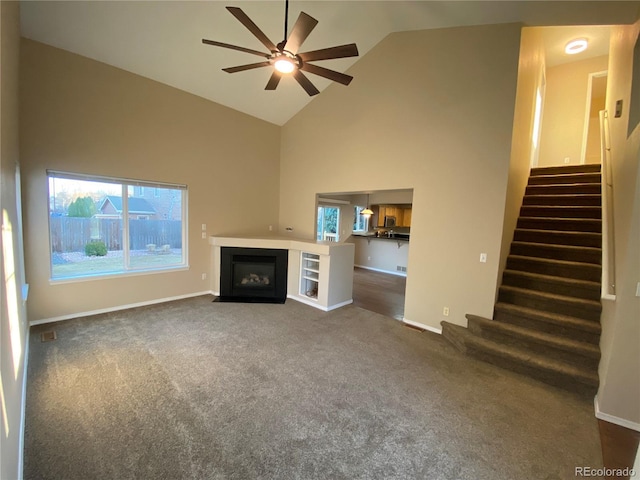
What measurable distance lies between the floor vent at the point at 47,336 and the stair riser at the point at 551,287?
5.74 metres

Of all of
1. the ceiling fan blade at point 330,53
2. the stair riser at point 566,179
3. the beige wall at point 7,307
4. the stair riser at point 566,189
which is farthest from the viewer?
the stair riser at point 566,179

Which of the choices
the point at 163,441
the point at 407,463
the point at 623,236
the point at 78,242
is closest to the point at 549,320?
the point at 623,236

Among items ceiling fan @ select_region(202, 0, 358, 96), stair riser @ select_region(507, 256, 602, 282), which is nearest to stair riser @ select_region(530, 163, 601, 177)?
stair riser @ select_region(507, 256, 602, 282)

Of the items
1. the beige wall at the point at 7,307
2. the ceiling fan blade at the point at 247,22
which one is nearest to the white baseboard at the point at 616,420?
the beige wall at the point at 7,307

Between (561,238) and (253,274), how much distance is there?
4951 millimetres

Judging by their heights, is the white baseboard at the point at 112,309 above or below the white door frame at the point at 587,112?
below

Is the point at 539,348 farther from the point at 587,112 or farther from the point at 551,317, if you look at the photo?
the point at 587,112

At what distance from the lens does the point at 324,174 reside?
5281 millimetres

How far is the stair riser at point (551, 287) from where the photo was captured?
3223 millimetres

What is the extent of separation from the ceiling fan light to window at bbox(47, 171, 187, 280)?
9.95 ft

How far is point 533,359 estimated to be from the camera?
9.46ft

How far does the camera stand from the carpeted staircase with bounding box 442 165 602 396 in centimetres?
283

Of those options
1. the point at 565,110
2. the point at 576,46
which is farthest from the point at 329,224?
the point at 576,46

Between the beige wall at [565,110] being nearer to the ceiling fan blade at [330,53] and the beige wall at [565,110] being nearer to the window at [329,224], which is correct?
the window at [329,224]
